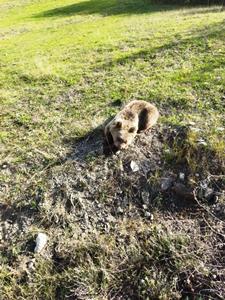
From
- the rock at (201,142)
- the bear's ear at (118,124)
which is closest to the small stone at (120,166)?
the bear's ear at (118,124)

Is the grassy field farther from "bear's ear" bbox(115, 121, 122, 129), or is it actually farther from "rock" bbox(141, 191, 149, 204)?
"bear's ear" bbox(115, 121, 122, 129)

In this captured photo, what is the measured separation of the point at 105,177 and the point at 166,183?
76 centimetres

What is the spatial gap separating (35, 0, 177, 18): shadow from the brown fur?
10.3m

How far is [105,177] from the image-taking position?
16.3 feet

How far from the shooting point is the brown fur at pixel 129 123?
515 cm

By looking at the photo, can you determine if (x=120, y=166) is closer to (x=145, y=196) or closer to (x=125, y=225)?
(x=145, y=196)

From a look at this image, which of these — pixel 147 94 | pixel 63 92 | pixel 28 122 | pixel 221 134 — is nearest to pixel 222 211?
pixel 221 134

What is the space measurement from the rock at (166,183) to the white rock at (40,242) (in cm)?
152

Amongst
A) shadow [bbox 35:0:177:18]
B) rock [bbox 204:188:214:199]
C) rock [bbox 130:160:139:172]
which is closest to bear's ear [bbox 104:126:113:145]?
rock [bbox 130:160:139:172]

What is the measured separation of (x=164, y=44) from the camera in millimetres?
8883

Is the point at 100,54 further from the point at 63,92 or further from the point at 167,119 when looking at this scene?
the point at 167,119

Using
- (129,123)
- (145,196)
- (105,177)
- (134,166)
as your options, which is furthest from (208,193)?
(129,123)

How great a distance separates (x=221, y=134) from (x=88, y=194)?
199 cm

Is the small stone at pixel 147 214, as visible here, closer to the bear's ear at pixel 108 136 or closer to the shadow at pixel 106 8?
the bear's ear at pixel 108 136
